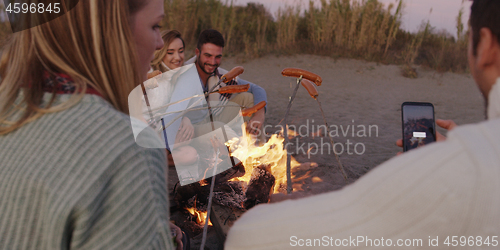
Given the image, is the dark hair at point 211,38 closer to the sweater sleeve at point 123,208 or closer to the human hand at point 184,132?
the human hand at point 184,132

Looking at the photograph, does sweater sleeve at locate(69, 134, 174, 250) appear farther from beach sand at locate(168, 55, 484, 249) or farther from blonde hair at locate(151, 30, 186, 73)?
blonde hair at locate(151, 30, 186, 73)

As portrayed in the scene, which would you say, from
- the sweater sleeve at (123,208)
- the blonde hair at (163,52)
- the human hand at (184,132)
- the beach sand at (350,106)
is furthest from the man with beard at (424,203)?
the blonde hair at (163,52)

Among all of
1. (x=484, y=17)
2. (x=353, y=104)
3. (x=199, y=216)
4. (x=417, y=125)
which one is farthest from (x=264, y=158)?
(x=353, y=104)

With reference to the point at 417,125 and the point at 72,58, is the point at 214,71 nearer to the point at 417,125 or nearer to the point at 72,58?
the point at 417,125

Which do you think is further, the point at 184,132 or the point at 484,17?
the point at 184,132

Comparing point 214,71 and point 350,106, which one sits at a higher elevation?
point 214,71

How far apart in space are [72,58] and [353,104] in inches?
274

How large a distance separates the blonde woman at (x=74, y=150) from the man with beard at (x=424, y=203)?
14.7 inches

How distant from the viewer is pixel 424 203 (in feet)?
1.88

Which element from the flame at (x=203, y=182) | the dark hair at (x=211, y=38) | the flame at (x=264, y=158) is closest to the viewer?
the flame at (x=203, y=182)

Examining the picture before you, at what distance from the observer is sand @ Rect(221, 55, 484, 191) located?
4.17 m

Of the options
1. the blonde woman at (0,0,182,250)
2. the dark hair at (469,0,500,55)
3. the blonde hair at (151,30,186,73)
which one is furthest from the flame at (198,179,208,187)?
the dark hair at (469,0,500,55)

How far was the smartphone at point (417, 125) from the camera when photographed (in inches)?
58.5

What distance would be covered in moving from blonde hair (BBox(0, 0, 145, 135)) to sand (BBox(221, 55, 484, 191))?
258 cm
